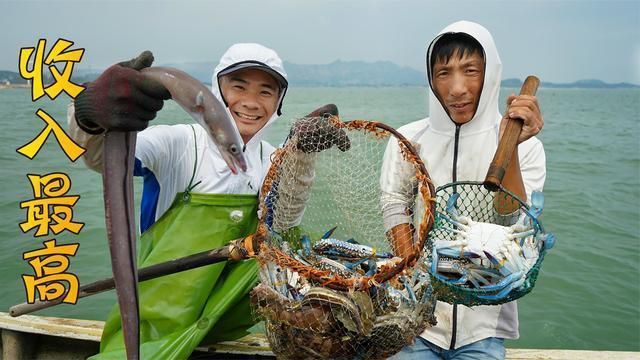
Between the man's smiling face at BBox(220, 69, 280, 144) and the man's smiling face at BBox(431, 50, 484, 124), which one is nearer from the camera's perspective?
the man's smiling face at BBox(431, 50, 484, 124)

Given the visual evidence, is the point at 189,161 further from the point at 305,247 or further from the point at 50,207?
the point at 50,207

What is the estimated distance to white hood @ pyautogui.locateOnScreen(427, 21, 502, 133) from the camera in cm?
278

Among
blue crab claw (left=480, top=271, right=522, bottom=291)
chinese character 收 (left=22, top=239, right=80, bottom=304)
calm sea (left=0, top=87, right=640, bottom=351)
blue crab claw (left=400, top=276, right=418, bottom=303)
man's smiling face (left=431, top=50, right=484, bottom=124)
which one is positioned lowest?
calm sea (left=0, top=87, right=640, bottom=351)

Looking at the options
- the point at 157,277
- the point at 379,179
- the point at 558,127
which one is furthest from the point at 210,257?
the point at 558,127

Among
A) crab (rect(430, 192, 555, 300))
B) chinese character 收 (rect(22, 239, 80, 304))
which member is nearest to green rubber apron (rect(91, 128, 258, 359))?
chinese character 收 (rect(22, 239, 80, 304))

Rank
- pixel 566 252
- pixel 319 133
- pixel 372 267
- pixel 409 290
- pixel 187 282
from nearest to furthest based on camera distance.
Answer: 1. pixel 409 290
2. pixel 372 267
3. pixel 319 133
4. pixel 187 282
5. pixel 566 252

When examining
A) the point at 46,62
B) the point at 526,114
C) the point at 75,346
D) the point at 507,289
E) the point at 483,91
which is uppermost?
the point at 46,62

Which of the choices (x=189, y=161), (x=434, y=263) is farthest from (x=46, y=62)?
(x=434, y=263)

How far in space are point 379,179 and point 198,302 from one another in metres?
1.34

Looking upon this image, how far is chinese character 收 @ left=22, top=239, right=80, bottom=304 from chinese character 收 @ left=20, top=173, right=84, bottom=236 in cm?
15

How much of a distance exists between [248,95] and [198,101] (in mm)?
706

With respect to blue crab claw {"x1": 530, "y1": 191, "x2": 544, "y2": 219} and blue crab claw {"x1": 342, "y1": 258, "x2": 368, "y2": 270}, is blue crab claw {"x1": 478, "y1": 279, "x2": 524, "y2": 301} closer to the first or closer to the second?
blue crab claw {"x1": 530, "y1": 191, "x2": 544, "y2": 219}

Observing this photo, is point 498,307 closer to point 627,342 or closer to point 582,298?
point 627,342

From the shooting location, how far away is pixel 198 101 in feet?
7.96
